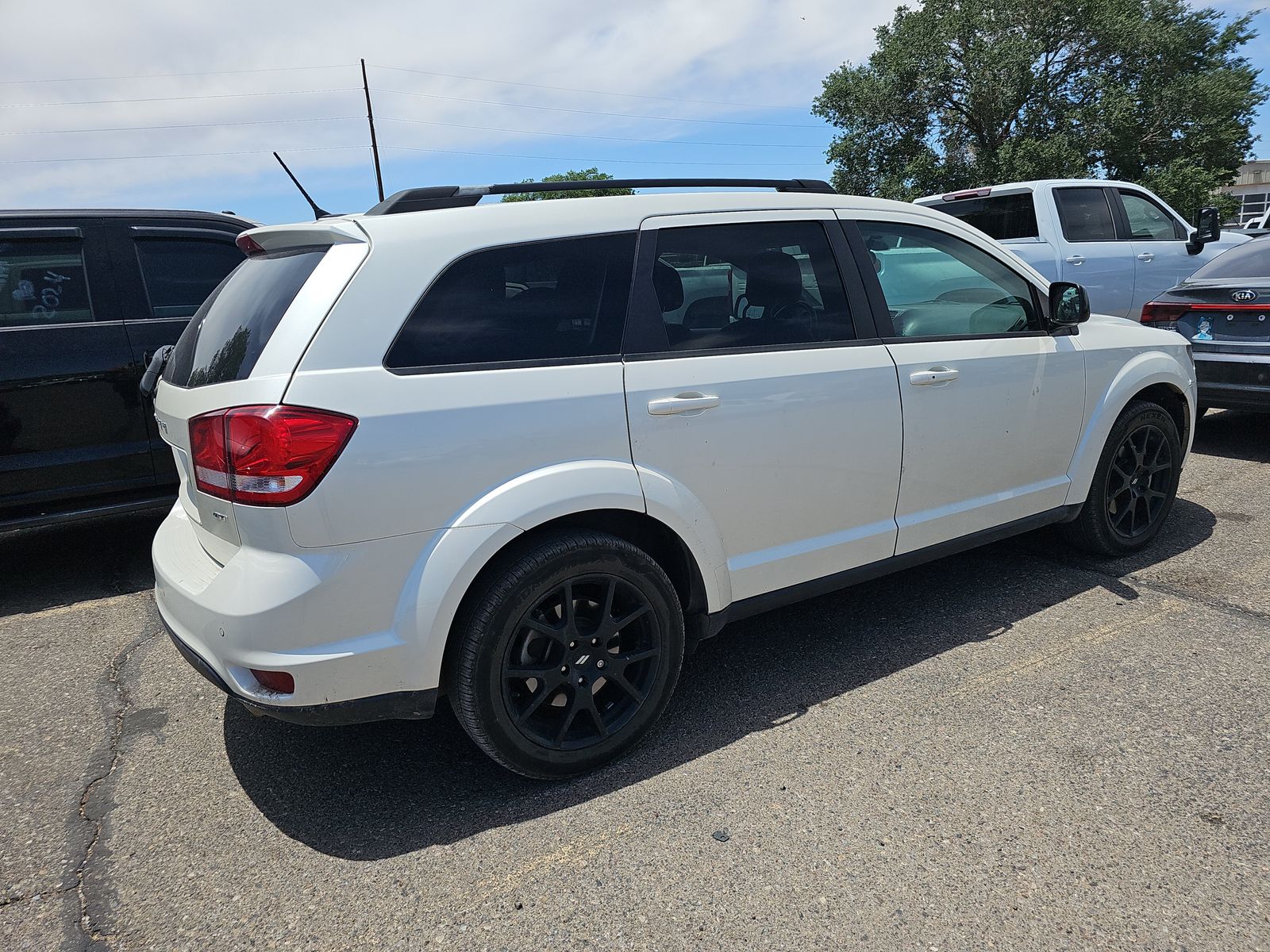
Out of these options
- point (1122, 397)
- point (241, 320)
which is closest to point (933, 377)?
point (1122, 397)

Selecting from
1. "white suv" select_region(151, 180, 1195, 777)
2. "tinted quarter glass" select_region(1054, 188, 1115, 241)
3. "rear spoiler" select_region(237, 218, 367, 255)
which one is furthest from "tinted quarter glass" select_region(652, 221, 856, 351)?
"tinted quarter glass" select_region(1054, 188, 1115, 241)

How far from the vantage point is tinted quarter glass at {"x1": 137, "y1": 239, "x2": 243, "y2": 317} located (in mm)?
4746

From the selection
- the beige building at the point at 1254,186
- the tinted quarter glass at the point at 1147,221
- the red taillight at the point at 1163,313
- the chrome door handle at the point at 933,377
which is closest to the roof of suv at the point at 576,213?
the chrome door handle at the point at 933,377

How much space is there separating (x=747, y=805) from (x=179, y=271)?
4.26 meters

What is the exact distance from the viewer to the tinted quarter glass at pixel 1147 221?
338 inches

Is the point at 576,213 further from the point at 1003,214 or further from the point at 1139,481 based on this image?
→ the point at 1003,214

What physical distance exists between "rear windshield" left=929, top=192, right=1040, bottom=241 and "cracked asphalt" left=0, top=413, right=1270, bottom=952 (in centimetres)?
533

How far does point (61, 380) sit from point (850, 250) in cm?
388

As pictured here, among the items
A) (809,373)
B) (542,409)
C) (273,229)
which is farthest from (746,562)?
(273,229)

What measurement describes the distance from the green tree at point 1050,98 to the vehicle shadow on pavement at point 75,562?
30434 mm

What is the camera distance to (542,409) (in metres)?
2.56

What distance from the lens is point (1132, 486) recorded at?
4309 millimetres

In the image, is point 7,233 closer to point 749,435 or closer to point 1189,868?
point 749,435

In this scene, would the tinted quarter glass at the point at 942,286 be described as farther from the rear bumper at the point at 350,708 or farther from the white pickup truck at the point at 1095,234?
the white pickup truck at the point at 1095,234
